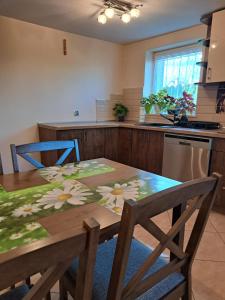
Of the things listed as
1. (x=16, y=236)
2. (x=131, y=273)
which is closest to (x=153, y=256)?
(x=131, y=273)

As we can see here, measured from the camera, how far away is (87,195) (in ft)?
3.48

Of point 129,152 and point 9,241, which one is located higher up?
point 9,241

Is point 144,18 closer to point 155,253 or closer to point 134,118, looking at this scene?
point 134,118

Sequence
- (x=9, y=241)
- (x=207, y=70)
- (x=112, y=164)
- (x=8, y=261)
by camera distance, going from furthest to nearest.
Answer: (x=207, y=70) < (x=112, y=164) < (x=9, y=241) < (x=8, y=261)

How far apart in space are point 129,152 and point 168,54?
1.72 m

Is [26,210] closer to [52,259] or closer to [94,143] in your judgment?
[52,259]

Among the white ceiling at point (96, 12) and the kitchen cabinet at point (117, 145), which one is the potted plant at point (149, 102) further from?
the white ceiling at point (96, 12)

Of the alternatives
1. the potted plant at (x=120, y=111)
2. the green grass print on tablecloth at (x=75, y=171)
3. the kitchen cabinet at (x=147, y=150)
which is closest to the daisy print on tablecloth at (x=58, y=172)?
the green grass print on tablecloth at (x=75, y=171)

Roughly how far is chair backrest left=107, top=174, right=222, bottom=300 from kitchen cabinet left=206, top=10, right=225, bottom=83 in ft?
6.88

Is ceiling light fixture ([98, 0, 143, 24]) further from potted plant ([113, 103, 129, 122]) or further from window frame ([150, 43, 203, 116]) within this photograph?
potted plant ([113, 103, 129, 122])

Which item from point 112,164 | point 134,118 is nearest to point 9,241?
point 112,164

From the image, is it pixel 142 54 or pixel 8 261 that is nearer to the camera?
pixel 8 261

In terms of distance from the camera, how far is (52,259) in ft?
1.54

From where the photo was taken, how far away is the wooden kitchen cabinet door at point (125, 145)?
3.33 metres
